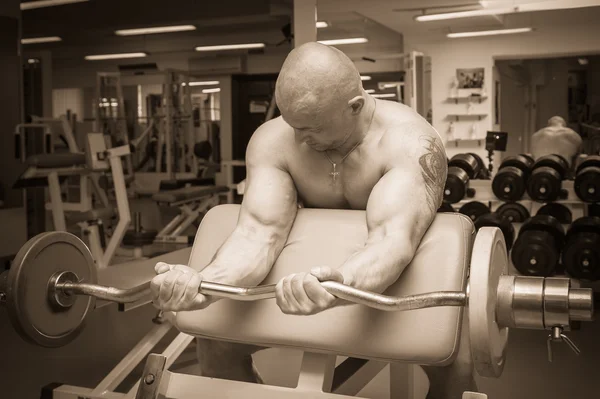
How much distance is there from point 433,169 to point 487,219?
11.3 feet

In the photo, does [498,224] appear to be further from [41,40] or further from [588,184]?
[41,40]

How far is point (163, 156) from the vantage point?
10367 mm

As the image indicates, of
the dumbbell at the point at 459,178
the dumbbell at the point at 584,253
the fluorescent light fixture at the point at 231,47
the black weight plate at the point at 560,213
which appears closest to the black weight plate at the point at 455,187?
the dumbbell at the point at 459,178

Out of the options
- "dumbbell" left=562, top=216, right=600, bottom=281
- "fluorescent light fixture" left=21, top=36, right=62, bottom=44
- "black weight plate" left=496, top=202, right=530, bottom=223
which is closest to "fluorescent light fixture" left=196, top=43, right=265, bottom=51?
"fluorescent light fixture" left=21, top=36, right=62, bottom=44

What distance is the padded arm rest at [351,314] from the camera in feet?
4.82

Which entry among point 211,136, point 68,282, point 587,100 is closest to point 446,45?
point 587,100

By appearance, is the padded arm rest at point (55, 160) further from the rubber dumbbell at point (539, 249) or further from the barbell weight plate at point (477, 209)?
the rubber dumbbell at point (539, 249)

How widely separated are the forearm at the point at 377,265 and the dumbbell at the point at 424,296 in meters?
0.10

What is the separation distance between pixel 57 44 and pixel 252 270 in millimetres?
12611

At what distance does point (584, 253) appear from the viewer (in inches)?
175

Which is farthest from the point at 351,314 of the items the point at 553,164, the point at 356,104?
the point at 553,164

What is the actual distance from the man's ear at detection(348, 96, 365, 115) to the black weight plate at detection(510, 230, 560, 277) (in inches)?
127

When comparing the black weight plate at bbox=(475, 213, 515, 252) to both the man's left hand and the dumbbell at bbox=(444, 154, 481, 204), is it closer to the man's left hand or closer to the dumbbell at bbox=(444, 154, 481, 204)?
the dumbbell at bbox=(444, 154, 481, 204)

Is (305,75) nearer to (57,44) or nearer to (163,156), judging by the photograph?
(163,156)
